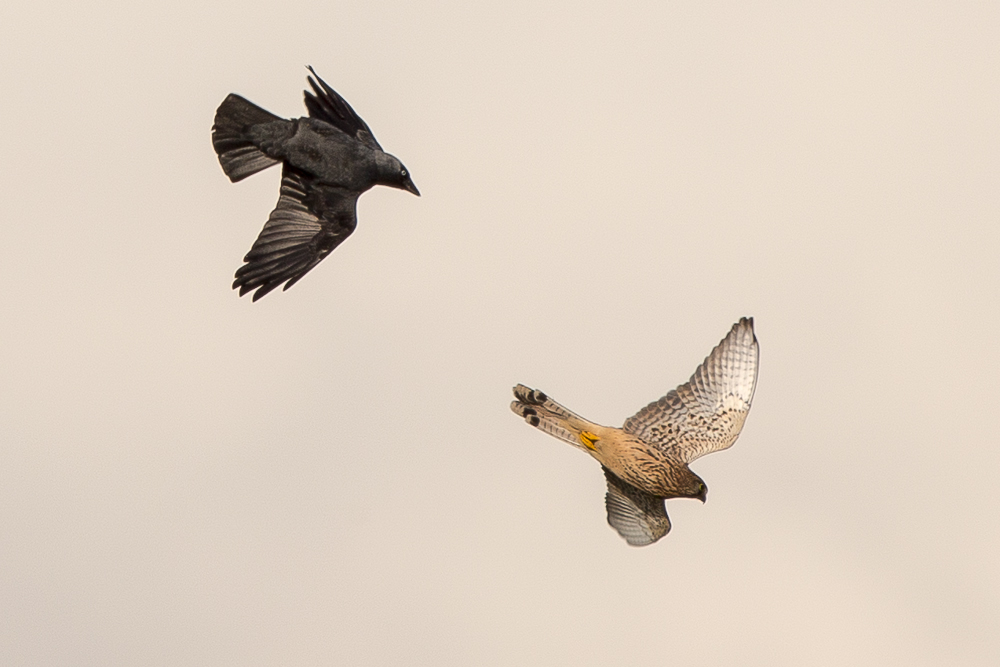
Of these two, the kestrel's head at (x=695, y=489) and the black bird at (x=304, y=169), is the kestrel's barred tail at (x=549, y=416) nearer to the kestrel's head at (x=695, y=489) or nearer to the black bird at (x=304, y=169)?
the kestrel's head at (x=695, y=489)

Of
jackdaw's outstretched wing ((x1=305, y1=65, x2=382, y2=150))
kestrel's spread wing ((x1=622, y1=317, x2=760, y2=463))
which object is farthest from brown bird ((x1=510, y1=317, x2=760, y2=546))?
jackdaw's outstretched wing ((x1=305, y1=65, x2=382, y2=150))

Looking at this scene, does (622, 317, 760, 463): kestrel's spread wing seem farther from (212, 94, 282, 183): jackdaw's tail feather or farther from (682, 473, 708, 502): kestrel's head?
(212, 94, 282, 183): jackdaw's tail feather

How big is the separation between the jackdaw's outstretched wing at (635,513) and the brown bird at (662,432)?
13mm

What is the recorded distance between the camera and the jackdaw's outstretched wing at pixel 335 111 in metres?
22.0

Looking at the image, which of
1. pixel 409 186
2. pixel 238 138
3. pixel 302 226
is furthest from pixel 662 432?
pixel 238 138

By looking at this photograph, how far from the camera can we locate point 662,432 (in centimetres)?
2291

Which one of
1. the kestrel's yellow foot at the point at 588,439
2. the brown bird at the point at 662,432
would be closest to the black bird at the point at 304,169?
the brown bird at the point at 662,432

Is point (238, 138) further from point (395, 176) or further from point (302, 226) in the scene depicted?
point (395, 176)

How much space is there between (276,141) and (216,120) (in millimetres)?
960

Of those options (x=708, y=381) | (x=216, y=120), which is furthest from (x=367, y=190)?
(x=708, y=381)

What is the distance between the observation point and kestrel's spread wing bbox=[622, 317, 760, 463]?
2288 cm

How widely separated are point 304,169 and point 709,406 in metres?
6.60

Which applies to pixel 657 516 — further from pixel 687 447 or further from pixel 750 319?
pixel 750 319

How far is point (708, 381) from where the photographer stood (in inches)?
931
